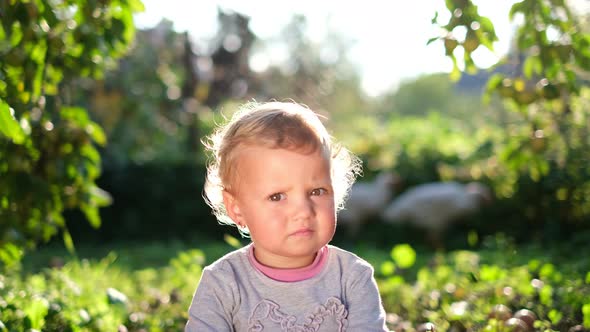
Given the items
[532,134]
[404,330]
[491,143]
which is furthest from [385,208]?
[404,330]

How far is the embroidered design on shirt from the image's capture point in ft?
6.53

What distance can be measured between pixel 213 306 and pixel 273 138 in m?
0.52

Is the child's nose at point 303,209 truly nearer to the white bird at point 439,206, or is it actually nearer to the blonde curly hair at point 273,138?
the blonde curly hair at point 273,138

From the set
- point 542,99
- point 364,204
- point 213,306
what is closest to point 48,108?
point 213,306

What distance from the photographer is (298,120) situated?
2006 mm

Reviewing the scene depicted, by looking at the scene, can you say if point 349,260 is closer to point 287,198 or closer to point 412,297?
point 287,198

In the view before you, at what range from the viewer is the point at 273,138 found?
1.94 m

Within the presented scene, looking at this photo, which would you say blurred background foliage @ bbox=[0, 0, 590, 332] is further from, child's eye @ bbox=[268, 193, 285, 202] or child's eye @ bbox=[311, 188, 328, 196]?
child's eye @ bbox=[311, 188, 328, 196]

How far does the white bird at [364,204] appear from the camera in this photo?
24.5 ft

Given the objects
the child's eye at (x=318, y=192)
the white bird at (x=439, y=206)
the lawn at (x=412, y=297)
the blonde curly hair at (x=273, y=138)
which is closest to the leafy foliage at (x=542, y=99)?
the white bird at (x=439, y=206)

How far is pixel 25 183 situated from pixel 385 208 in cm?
497

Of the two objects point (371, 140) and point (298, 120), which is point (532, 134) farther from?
point (371, 140)

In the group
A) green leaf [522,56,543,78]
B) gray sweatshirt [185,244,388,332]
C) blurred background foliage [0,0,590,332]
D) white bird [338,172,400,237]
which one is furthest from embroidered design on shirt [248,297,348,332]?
white bird [338,172,400,237]

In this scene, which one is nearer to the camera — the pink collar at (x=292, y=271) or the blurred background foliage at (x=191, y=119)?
the pink collar at (x=292, y=271)
